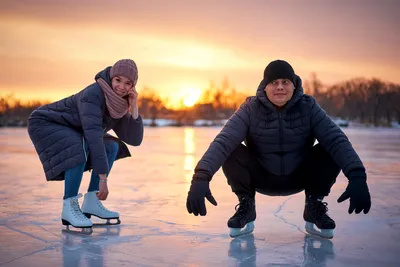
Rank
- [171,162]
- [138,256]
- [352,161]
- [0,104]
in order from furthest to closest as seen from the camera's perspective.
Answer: [0,104], [171,162], [352,161], [138,256]

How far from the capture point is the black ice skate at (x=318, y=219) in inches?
134

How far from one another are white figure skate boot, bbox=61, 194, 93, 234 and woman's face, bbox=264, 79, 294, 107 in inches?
59.6

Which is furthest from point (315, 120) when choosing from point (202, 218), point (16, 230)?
point (16, 230)

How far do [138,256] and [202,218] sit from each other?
1.23 meters

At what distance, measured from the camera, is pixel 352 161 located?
10.6 feet

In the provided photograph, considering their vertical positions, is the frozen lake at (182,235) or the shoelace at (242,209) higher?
the shoelace at (242,209)

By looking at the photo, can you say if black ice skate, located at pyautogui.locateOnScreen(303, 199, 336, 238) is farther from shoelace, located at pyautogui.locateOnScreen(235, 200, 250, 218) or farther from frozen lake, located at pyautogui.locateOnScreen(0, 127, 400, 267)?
shoelace, located at pyautogui.locateOnScreen(235, 200, 250, 218)

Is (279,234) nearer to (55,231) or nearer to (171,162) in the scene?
(55,231)

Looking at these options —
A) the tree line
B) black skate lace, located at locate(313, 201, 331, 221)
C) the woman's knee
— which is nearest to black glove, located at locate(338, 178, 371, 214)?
black skate lace, located at locate(313, 201, 331, 221)

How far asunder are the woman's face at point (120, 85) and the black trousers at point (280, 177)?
2.94 feet

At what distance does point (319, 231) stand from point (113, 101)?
5.45ft

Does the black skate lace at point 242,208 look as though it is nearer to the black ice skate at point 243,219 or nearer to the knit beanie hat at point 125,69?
the black ice skate at point 243,219

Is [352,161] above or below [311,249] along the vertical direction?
above

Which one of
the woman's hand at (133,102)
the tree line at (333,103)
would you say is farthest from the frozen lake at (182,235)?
the tree line at (333,103)
